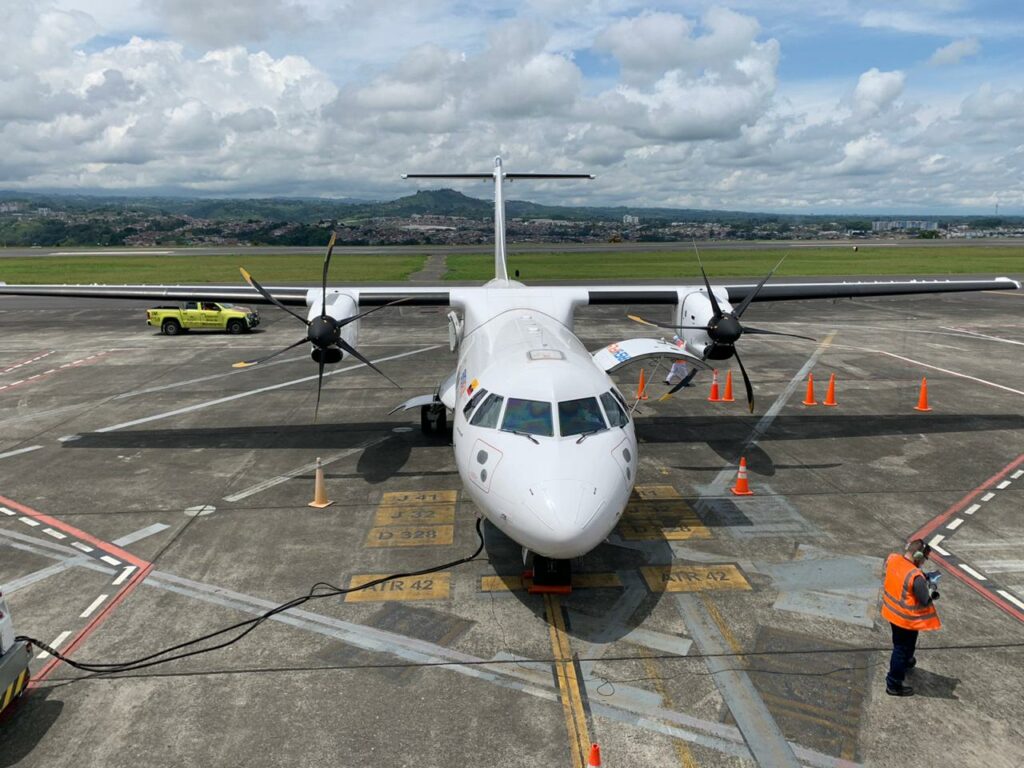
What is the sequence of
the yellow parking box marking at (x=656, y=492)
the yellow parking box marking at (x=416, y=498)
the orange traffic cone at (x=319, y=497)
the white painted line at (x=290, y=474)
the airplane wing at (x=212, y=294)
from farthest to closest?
1. the airplane wing at (x=212, y=294)
2. the white painted line at (x=290, y=474)
3. the yellow parking box marking at (x=656, y=492)
4. the yellow parking box marking at (x=416, y=498)
5. the orange traffic cone at (x=319, y=497)

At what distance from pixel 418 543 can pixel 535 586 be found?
248cm

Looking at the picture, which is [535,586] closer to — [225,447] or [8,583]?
[8,583]

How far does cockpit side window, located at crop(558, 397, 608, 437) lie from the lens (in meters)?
8.94

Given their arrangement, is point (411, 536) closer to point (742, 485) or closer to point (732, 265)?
point (742, 485)

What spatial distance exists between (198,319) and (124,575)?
2849 centimetres

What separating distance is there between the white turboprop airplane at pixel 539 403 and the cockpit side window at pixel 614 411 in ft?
0.07

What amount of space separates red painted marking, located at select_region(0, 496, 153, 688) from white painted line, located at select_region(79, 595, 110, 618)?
0.12m

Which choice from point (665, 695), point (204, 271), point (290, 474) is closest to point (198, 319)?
point (290, 474)

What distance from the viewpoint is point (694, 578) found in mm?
9781

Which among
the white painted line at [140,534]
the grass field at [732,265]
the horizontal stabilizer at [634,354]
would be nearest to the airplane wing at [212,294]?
the horizontal stabilizer at [634,354]

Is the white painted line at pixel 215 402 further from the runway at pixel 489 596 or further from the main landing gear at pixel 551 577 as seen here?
the main landing gear at pixel 551 577

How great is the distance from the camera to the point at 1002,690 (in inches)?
289

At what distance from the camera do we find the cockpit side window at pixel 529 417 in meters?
8.93

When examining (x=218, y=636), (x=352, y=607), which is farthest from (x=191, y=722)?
(x=352, y=607)
